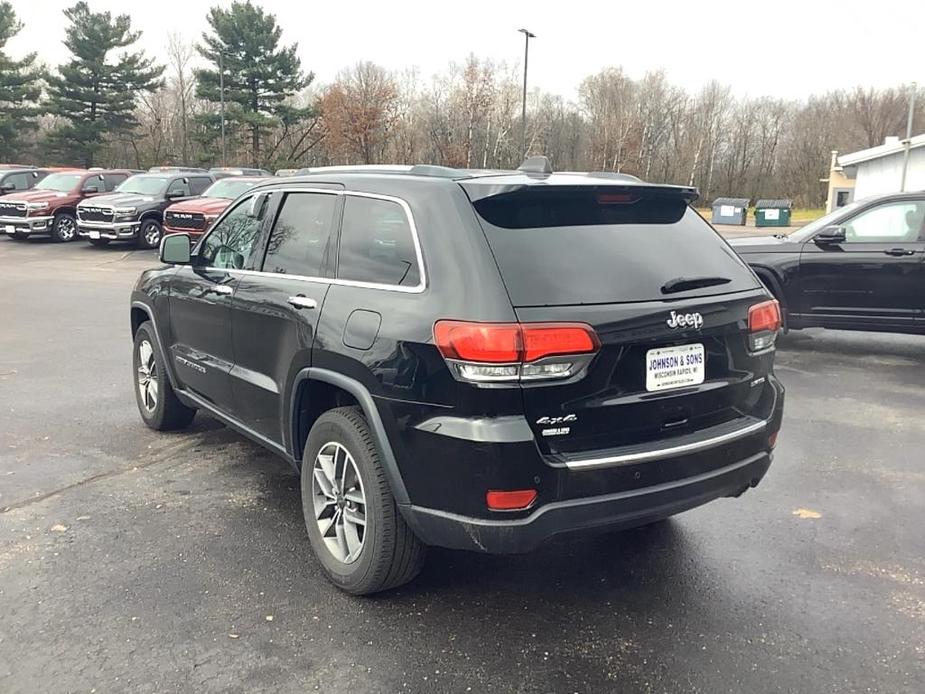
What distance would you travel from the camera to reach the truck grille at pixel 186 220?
18.2m

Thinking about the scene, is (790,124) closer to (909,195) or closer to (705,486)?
(909,195)

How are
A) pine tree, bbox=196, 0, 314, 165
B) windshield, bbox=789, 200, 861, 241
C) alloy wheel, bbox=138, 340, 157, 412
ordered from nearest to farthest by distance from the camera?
alloy wheel, bbox=138, 340, 157, 412 → windshield, bbox=789, 200, 861, 241 → pine tree, bbox=196, 0, 314, 165

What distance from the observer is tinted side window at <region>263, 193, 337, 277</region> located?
374 centimetres

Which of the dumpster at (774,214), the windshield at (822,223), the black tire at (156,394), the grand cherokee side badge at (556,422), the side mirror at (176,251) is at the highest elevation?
the dumpster at (774,214)

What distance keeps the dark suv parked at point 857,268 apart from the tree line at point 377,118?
4206cm

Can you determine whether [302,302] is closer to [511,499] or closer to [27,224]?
[511,499]

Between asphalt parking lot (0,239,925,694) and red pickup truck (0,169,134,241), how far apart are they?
18.9 m

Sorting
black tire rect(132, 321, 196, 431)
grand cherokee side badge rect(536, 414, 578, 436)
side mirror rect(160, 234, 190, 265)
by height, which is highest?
side mirror rect(160, 234, 190, 265)

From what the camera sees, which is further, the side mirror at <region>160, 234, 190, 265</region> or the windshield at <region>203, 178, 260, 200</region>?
the windshield at <region>203, 178, 260, 200</region>

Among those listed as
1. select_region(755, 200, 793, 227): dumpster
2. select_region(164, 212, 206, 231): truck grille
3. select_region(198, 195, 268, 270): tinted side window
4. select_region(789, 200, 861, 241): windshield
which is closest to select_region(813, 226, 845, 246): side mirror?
select_region(789, 200, 861, 241): windshield

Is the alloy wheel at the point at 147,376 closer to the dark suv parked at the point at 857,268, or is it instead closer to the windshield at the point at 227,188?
the dark suv parked at the point at 857,268

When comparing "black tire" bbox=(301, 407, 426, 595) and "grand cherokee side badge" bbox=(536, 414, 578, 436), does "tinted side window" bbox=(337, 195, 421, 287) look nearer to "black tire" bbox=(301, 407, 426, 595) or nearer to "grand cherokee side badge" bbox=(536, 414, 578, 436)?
"black tire" bbox=(301, 407, 426, 595)

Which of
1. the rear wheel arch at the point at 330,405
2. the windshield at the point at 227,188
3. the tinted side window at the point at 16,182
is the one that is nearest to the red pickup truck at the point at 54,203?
the tinted side window at the point at 16,182

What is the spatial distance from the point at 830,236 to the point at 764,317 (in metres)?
5.66
